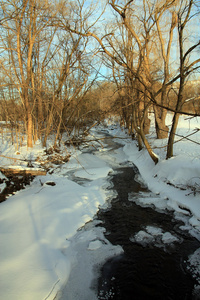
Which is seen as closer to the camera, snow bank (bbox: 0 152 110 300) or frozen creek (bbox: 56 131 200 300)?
snow bank (bbox: 0 152 110 300)

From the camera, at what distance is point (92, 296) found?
109 inches

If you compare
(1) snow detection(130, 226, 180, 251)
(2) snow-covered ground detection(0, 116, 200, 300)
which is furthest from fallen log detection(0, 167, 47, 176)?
(1) snow detection(130, 226, 180, 251)

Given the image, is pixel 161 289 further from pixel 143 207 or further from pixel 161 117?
pixel 161 117

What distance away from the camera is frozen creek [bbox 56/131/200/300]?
2885 mm

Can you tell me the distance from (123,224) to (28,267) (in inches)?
94.4

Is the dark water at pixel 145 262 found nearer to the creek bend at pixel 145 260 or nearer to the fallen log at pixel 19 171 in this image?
the creek bend at pixel 145 260

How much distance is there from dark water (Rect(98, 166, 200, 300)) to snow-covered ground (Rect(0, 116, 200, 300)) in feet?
0.64

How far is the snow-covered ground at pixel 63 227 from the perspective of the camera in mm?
2885

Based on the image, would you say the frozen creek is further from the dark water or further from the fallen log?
the fallen log

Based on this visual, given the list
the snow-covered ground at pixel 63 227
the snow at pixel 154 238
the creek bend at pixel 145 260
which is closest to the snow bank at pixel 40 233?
the snow-covered ground at pixel 63 227

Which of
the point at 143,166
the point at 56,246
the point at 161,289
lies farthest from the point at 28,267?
the point at 143,166

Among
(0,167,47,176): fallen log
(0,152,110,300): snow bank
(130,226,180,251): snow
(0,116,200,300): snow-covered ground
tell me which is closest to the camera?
(0,152,110,300): snow bank

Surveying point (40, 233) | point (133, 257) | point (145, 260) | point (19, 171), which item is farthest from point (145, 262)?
point (19, 171)

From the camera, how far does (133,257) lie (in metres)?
3.58
